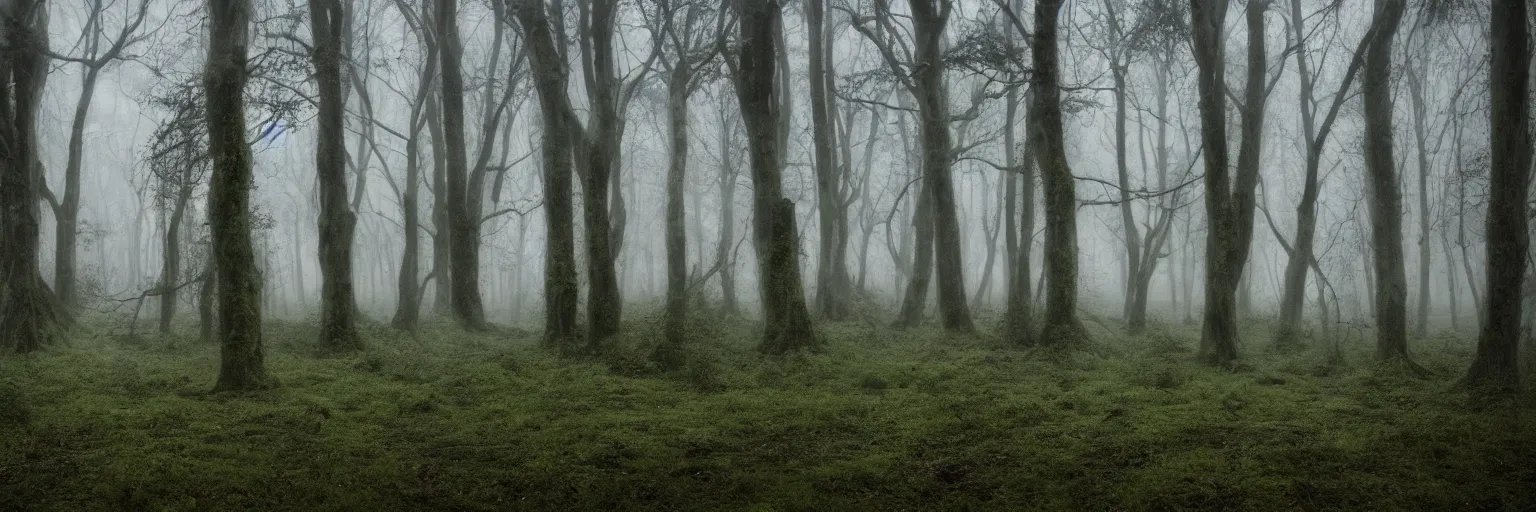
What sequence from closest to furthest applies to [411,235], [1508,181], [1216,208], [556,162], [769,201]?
[1508,181] → [1216,208] → [769,201] → [556,162] → [411,235]

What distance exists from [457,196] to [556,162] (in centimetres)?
570

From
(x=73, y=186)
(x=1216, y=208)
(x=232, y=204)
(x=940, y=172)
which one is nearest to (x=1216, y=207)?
(x=1216, y=208)

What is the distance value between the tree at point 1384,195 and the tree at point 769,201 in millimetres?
7495

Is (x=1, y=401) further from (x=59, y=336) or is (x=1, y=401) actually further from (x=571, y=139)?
(x=571, y=139)

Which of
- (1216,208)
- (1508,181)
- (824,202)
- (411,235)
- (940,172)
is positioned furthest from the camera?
(411,235)

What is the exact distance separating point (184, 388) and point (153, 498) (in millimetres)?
4739

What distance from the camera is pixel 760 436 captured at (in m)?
7.78

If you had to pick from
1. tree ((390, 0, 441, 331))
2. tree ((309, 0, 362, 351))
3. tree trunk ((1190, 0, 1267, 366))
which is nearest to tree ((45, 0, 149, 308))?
tree ((390, 0, 441, 331))

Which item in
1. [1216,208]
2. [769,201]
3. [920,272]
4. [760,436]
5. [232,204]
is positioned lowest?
[760,436]

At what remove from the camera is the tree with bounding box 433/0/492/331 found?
18000 millimetres

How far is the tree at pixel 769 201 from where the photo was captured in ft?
41.4

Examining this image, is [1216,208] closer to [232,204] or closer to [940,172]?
[940,172]

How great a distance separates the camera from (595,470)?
652 cm

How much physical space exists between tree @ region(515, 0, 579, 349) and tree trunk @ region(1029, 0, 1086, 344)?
6923mm
